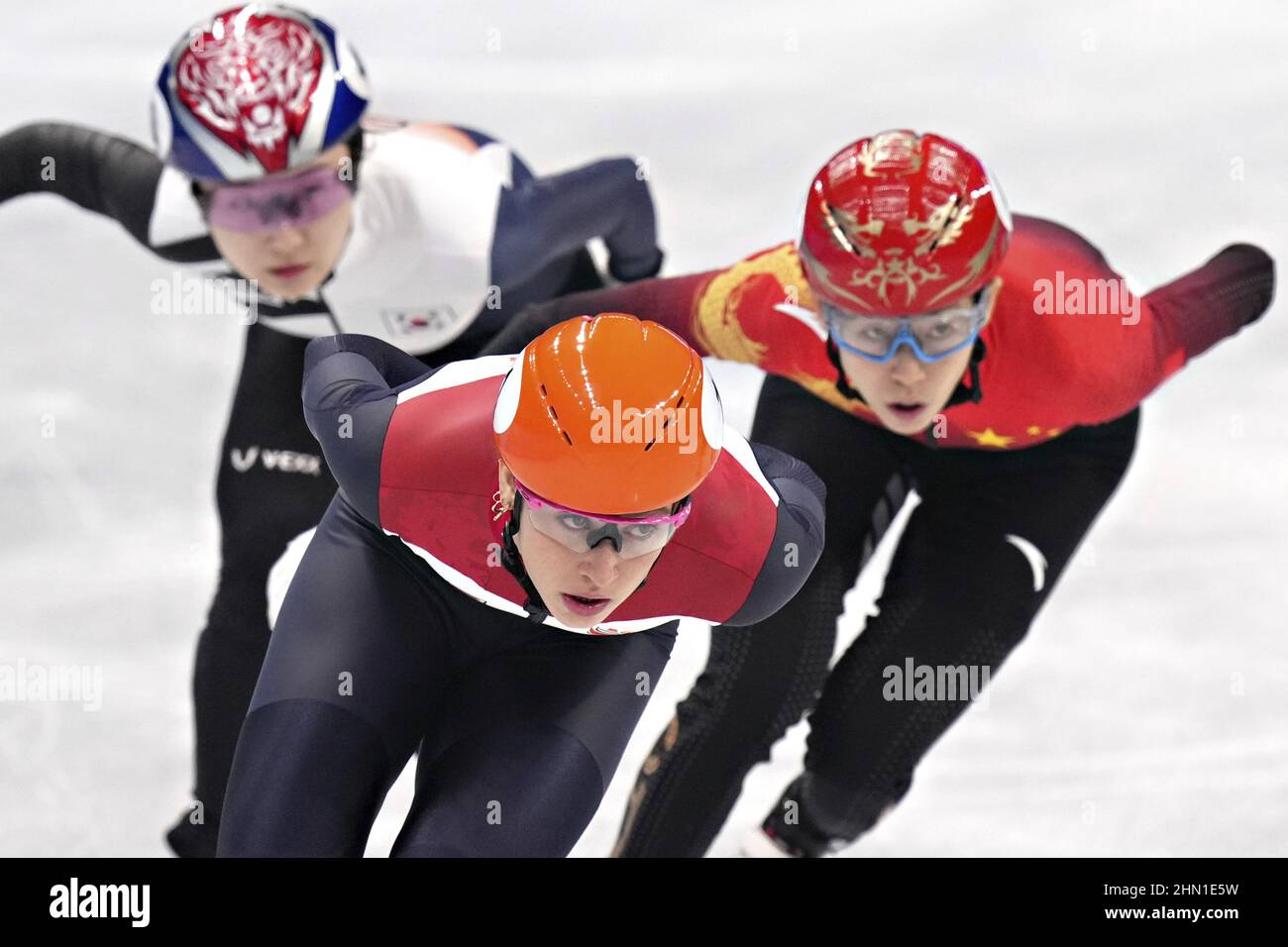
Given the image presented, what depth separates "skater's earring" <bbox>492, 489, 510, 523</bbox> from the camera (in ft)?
12.2

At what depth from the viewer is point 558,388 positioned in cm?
344

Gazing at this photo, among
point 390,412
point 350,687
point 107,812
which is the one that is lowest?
point 107,812

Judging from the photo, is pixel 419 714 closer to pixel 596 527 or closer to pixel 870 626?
pixel 596 527

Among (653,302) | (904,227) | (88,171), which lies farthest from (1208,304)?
(88,171)

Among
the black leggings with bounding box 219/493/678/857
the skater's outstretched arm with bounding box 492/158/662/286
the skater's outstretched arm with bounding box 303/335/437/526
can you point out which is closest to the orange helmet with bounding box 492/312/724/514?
the skater's outstretched arm with bounding box 303/335/437/526

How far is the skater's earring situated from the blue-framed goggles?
0.85 metres

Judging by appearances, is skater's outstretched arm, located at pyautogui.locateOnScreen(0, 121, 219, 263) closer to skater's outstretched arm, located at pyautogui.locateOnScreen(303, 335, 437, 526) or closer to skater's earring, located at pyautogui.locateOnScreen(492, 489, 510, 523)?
skater's outstretched arm, located at pyautogui.locateOnScreen(303, 335, 437, 526)

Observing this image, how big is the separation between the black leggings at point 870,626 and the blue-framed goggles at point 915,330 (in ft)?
1.34

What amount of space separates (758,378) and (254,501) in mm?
1468

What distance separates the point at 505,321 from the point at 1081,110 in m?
2.49

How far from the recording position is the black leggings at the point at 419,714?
3.70m

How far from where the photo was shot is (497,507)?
378cm

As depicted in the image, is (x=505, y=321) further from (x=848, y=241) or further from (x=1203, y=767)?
(x=1203, y=767)

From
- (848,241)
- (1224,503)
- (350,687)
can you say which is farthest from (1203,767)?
(350,687)
